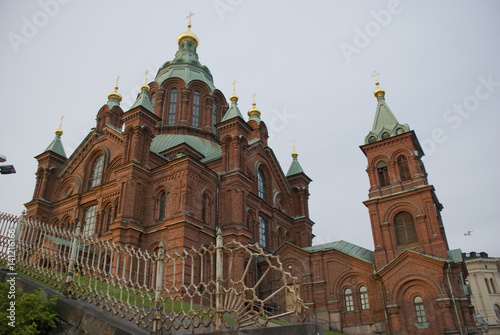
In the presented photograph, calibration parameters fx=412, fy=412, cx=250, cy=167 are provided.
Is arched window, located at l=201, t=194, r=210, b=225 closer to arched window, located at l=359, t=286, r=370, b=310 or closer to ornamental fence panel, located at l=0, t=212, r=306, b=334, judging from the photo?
arched window, located at l=359, t=286, r=370, b=310

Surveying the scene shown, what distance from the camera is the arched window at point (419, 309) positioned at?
2120 cm

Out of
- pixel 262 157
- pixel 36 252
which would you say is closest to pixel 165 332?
pixel 36 252

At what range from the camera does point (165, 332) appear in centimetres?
782

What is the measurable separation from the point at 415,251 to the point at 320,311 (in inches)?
249

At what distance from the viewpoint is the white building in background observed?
51.4 m

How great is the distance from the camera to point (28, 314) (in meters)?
7.75

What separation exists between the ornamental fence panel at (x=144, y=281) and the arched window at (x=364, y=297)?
13647 millimetres

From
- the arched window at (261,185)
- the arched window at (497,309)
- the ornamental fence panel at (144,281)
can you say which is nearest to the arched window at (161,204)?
the arched window at (261,185)

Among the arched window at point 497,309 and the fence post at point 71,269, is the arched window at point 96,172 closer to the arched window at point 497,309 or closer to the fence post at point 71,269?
the fence post at point 71,269

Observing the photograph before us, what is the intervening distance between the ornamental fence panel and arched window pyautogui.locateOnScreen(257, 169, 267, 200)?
62.8 feet

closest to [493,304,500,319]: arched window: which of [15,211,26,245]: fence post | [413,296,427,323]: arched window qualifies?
[413,296,427,323]: arched window

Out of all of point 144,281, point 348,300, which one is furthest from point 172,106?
point 144,281

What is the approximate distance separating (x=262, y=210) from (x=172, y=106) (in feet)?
40.3

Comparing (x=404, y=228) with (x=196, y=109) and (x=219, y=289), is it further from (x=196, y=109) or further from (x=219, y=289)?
(x=219, y=289)
